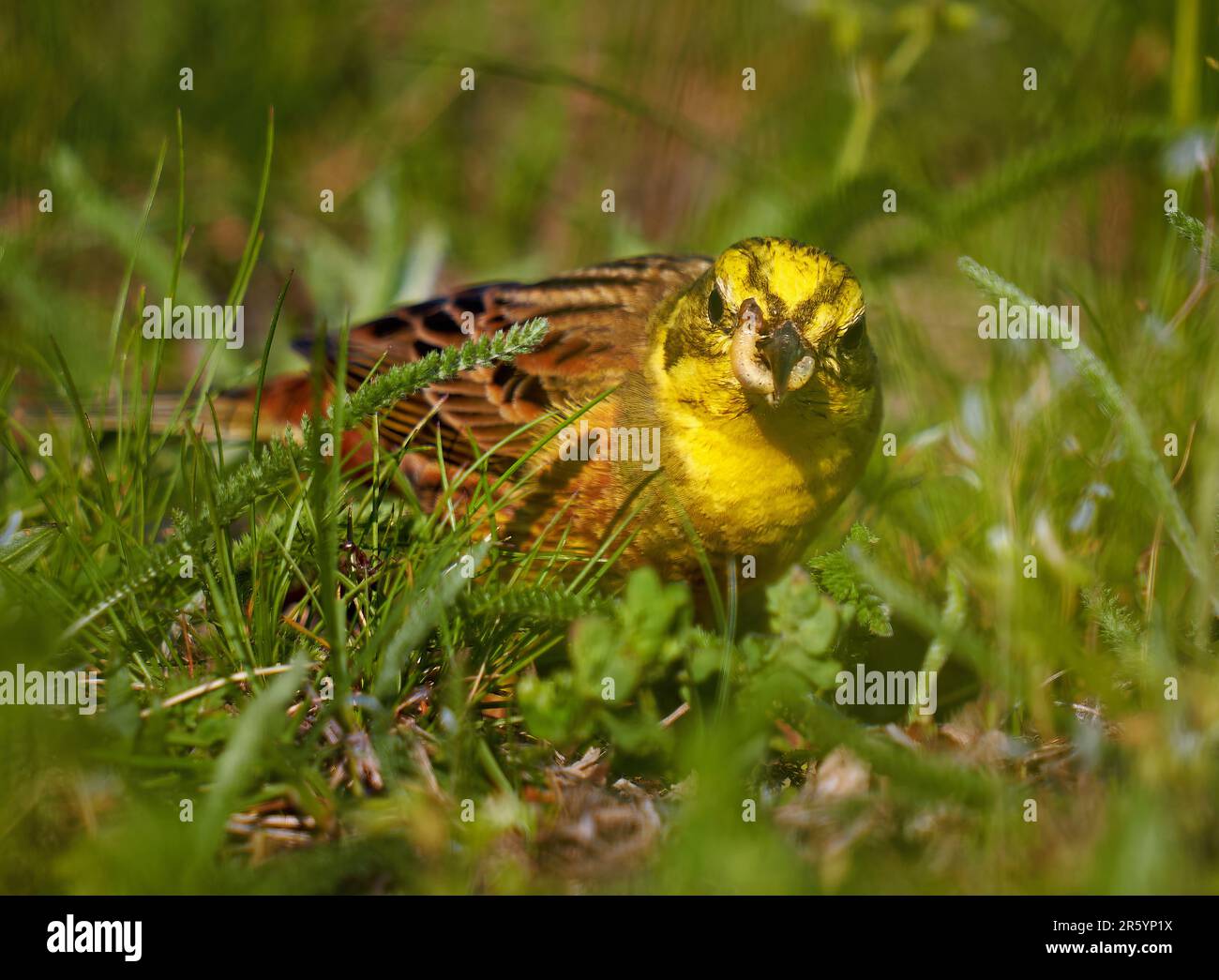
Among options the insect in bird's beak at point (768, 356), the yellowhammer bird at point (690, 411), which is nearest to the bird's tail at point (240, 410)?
the yellowhammer bird at point (690, 411)

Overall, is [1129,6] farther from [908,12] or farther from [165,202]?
[165,202]

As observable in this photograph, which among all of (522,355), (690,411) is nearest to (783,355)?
(690,411)

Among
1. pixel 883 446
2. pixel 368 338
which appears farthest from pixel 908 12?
pixel 368 338

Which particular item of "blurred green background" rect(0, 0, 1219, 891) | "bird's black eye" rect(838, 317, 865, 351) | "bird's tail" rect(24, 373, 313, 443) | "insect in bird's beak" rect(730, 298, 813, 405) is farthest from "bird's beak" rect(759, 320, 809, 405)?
"bird's tail" rect(24, 373, 313, 443)

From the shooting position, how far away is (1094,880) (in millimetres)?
2355

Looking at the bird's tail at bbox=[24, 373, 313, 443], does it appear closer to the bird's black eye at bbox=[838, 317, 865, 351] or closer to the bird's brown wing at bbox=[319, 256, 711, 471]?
the bird's brown wing at bbox=[319, 256, 711, 471]

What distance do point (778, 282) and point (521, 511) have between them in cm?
117

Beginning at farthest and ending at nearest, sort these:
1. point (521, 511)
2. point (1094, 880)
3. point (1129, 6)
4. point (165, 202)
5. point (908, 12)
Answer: point (165, 202), point (1129, 6), point (908, 12), point (521, 511), point (1094, 880)

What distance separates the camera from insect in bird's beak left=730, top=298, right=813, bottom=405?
3236 mm

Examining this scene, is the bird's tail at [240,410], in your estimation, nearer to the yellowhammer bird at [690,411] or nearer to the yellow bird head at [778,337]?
the yellowhammer bird at [690,411]

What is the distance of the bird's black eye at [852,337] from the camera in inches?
139

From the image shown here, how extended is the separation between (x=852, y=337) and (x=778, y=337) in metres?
0.41

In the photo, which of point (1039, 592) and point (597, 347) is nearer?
point (1039, 592)

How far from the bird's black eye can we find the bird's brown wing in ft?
2.60
